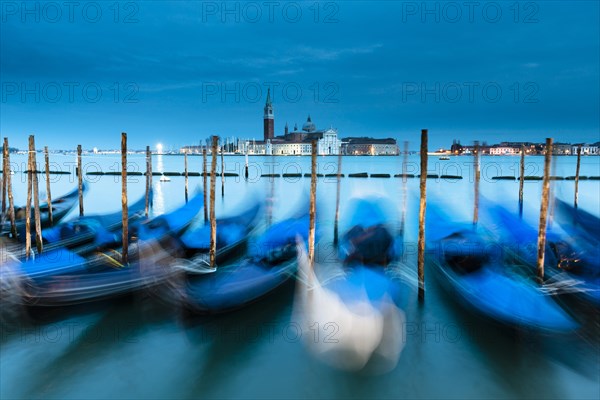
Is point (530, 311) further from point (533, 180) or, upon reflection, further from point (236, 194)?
point (533, 180)

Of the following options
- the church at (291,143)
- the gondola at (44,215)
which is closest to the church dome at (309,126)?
the church at (291,143)

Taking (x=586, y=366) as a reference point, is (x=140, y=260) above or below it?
above

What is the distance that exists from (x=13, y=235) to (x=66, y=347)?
6.59 metres

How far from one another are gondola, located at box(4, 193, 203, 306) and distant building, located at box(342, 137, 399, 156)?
122m

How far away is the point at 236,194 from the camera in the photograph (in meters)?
24.7

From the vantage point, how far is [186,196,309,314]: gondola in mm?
6324

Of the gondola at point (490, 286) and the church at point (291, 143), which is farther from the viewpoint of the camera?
the church at point (291, 143)

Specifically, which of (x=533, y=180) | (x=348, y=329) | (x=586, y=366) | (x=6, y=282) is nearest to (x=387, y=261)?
(x=348, y=329)

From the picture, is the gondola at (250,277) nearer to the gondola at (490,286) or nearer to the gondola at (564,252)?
the gondola at (490,286)

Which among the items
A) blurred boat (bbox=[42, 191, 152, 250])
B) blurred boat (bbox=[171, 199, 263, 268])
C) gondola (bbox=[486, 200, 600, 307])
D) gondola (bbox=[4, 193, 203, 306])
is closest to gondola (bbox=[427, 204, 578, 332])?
gondola (bbox=[486, 200, 600, 307])

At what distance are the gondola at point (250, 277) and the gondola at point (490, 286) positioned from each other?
2.95 metres

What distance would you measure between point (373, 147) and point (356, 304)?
125m

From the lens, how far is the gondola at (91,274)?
6109 millimetres

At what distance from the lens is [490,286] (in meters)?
6.66
